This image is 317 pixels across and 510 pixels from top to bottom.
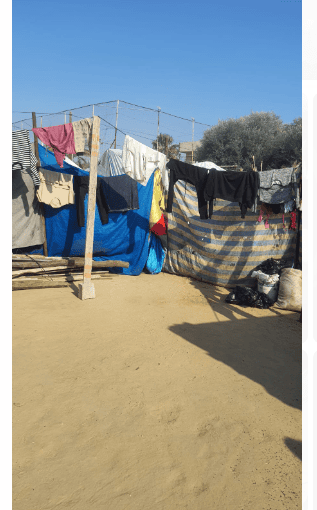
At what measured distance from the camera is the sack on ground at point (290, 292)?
650 centimetres

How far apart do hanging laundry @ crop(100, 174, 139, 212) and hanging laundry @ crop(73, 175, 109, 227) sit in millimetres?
121

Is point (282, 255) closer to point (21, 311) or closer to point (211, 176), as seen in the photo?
point (211, 176)

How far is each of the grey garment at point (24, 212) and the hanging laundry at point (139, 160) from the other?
7.73 feet

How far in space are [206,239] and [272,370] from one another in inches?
185

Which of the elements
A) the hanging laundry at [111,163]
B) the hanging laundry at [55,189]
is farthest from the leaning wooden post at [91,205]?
the hanging laundry at [111,163]

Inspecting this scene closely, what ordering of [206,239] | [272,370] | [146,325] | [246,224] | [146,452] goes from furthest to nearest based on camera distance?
[206,239] → [246,224] → [146,325] → [272,370] → [146,452]

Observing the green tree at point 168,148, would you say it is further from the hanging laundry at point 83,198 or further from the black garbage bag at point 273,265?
the black garbage bag at point 273,265

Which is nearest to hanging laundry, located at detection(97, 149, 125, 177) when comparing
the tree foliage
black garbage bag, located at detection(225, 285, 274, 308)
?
black garbage bag, located at detection(225, 285, 274, 308)

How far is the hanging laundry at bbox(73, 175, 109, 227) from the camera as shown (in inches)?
324

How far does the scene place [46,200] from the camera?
8.02 m

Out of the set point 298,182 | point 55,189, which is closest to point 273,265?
point 298,182

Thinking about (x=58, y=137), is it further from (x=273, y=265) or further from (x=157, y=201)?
(x=273, y=265)
